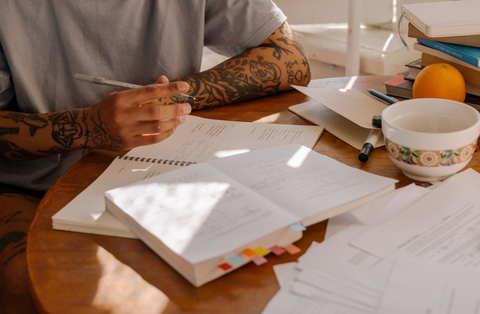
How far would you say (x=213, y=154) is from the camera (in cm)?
82

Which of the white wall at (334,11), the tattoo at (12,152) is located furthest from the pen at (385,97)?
the white wall at (334,11)

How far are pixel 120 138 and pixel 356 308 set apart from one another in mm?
588

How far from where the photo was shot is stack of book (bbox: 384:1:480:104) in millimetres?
861

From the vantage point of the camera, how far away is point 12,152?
37.5 inches

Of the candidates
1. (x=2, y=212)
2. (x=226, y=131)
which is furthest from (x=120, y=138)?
(x=2, y=212)

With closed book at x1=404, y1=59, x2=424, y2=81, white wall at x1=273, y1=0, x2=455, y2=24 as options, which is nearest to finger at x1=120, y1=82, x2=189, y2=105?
closed book at x1=404, y1=59, x2=424, y2=81

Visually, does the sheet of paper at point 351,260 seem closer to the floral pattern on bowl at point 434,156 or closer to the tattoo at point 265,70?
the floral pattern on bowl at point 434,156

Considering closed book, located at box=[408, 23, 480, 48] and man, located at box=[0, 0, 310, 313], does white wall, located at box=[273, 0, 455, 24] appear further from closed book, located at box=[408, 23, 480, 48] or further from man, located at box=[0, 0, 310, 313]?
closed book, located at box=[408, 23, 480, 48]

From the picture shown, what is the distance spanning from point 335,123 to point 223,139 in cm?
27

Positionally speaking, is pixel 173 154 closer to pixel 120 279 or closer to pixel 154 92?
pixel 154 92

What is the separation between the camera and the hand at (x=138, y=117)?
2.64ft

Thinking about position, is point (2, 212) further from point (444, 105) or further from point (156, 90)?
point (444, 105)

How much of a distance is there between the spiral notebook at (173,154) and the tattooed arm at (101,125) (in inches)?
1.8

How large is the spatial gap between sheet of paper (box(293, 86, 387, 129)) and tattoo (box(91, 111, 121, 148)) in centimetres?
46
